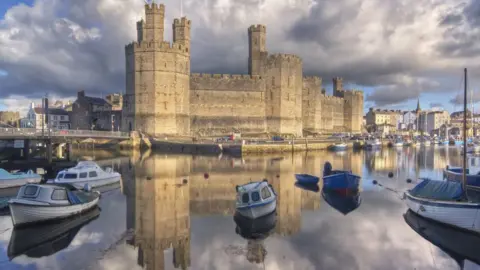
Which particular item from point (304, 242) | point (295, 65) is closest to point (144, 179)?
point (304, 242)

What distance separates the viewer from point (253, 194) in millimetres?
12805

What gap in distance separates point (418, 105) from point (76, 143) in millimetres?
110403

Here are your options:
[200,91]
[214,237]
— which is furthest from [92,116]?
[214,237]

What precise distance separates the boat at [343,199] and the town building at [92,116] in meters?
39.9

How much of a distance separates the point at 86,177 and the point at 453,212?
14.2 m

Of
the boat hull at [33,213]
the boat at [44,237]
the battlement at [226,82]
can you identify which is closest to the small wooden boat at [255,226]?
the boat at [44,237]

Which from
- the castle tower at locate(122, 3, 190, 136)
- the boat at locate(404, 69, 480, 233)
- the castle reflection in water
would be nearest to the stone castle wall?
the castle tower at locate(122, 3, 190, 136)

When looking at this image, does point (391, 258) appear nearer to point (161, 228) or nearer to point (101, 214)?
point (161, 228)

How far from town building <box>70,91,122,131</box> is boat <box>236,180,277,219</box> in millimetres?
42156

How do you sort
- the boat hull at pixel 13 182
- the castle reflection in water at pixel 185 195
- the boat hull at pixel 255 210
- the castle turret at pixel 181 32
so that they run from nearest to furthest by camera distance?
1. the castle reflection in water at pixel 185 195
2. the boat hull at pixel 255 210
3. the boat hull at pixel 13 182
4. the castle turret at pixel 181 32

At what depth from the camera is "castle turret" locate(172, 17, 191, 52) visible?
46156 millimetres

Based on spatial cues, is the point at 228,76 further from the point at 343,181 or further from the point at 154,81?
the point at 343,181

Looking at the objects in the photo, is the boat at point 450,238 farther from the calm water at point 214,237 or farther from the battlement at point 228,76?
the battlement at point 228,76

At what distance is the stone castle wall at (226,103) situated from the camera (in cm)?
4725
